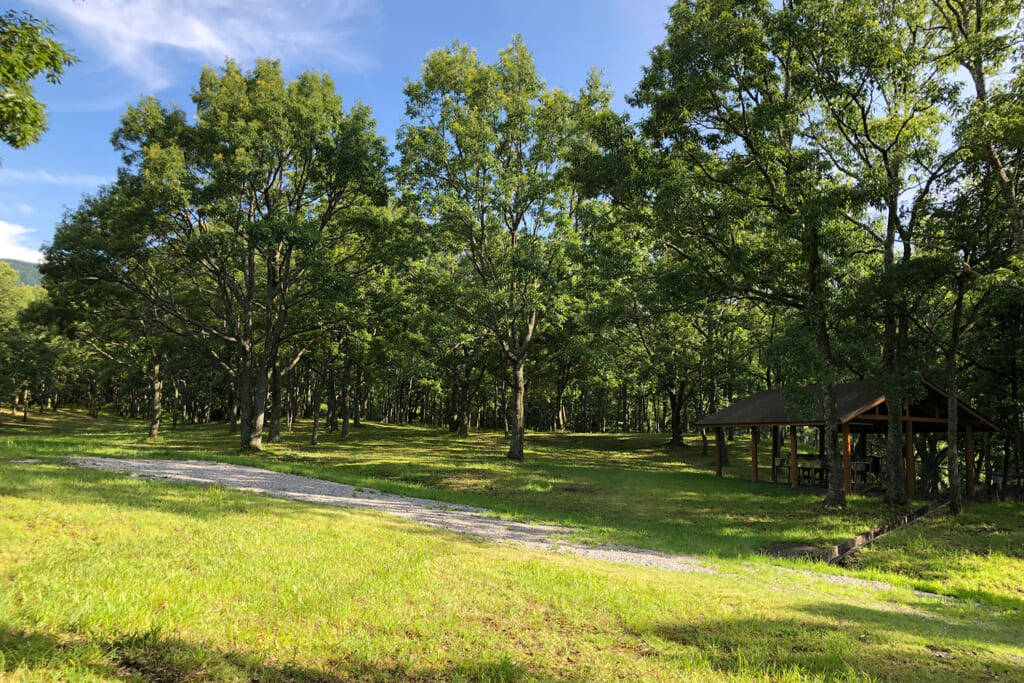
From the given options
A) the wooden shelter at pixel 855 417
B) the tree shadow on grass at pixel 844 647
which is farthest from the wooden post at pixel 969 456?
the tree shadow on grass at pixel 844 647

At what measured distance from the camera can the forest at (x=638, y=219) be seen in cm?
1614

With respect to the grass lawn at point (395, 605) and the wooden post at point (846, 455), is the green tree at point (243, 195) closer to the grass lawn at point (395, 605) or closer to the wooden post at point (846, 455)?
the grass lawn at point (395, 605)

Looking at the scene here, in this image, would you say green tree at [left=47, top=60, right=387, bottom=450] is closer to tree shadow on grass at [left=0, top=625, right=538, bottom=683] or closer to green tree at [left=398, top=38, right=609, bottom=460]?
green tree at [left=398, top=38, right=609, bottom=460]

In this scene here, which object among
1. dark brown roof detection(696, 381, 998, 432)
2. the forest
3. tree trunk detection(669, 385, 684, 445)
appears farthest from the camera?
tree trunk detection(669, 385, 684, 445)

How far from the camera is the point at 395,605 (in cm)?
516

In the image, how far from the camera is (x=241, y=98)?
2394 centimetres

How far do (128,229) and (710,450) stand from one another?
115ft

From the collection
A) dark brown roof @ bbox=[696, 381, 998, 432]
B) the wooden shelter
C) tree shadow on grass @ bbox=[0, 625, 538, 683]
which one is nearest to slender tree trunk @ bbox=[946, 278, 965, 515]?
dark brown roof @ bbox=[696, 381, 998, 432]

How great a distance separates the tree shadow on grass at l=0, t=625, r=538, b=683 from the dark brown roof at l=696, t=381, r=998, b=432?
16.9 m

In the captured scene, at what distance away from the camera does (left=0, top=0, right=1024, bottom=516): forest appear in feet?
53.0

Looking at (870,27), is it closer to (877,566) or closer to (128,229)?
(877,566)

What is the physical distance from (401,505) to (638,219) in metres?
11.7

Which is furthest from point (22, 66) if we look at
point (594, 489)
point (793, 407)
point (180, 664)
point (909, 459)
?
point (909, 459)

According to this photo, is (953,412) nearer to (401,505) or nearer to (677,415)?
(401,505)
